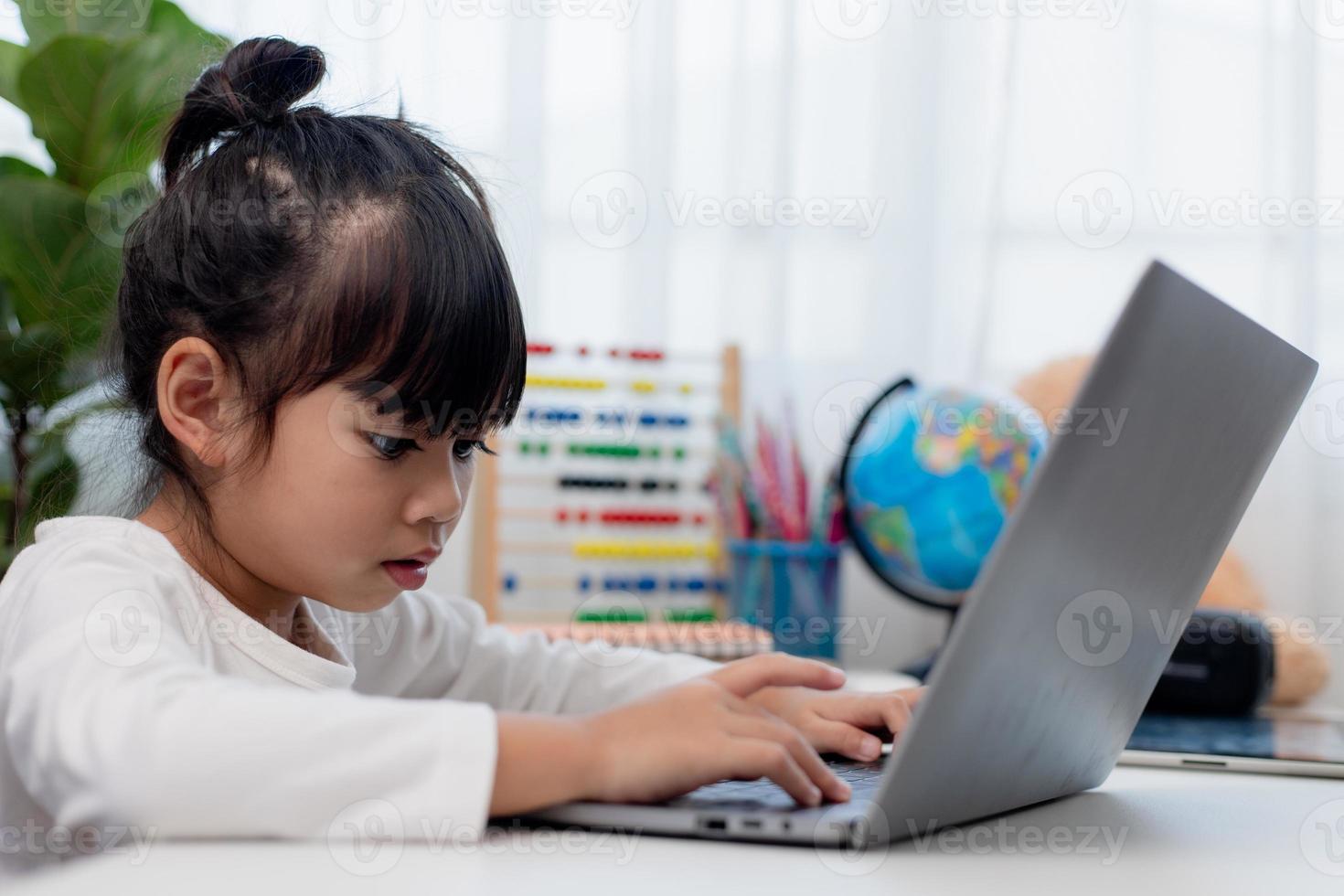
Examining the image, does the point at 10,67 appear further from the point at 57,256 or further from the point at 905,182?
the point at 905,182

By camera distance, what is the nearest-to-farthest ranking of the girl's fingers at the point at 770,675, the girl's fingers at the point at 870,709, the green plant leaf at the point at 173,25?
1. the girl's fingers at the point at 770,675
2. the girl's fingers at the point at 870,709
3. the green plant leaf at the point at 173,25

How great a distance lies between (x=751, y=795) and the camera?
0.51 meters

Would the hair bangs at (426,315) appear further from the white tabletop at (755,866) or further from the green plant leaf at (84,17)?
the green plant leaf at (84,17)

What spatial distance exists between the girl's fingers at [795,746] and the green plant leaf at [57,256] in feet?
3.59

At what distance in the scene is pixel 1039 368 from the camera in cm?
188

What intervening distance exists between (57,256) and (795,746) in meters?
1.22

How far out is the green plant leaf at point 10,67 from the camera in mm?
1413

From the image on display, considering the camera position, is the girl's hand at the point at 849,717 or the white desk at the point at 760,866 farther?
the girl's hand at the point at 849,717

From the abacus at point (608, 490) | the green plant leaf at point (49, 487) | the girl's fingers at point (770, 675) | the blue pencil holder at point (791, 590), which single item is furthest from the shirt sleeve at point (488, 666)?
the abacus at point (608, 490)

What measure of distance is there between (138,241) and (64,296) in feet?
2.20

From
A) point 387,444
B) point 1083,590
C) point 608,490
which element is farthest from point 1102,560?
point 608,490

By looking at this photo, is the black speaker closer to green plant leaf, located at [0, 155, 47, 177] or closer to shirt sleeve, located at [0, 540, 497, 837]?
shirt sleeve, located at [0, 540, 497, 837]

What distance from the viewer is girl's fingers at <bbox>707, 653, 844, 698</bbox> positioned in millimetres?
594

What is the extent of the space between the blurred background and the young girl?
1087 mm
